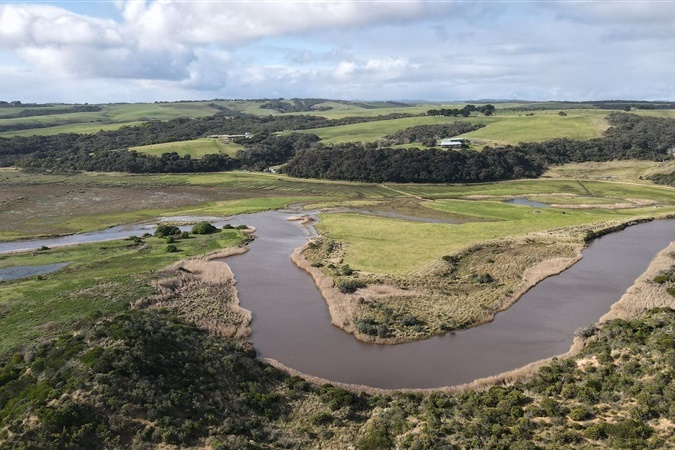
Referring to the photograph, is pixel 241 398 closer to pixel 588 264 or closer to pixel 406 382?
pixel 406 382

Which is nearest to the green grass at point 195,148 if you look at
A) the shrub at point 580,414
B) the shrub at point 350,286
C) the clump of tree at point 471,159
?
the clump of tree at point 471,159

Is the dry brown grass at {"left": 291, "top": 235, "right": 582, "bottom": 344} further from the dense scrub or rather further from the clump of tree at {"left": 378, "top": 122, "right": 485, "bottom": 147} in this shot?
the clump of tree at {"left": 378, "top": 122, "right": 485, "bottom": 147}

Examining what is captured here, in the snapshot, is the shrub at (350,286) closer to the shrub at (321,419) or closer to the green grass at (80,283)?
the green grass at (80,283)

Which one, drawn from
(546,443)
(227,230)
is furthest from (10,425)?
(227,230)

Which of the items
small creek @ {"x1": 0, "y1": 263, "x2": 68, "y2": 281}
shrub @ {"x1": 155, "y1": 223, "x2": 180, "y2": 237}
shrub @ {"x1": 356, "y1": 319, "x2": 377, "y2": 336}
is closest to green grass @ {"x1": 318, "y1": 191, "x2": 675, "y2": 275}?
shrub @ {"x1": 356, "y1": 319, "x2": 377, "y2": 336}

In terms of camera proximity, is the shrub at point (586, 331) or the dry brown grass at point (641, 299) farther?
the dry brown grass at point (641, 299)

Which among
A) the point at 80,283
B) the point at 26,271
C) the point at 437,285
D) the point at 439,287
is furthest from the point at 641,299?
the point at 26,271

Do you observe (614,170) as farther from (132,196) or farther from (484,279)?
(132,196)

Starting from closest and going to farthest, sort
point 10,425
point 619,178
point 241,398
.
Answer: point 10,425 < point 241,398 < point 619,178
